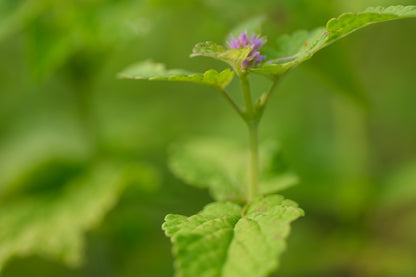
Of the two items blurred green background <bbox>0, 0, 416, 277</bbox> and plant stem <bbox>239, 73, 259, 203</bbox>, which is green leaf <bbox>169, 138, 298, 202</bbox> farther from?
blurred green background <bbox>0, 0, 416, 277</bbox>

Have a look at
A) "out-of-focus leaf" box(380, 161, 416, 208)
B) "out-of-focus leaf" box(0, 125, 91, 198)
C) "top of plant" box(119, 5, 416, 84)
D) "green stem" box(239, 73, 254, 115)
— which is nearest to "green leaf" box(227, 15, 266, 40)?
"top of plant" box(119, 5, 416, 84)

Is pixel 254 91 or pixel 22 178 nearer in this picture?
pixel 22 178

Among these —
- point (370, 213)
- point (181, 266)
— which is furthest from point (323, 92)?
point (181, 266)

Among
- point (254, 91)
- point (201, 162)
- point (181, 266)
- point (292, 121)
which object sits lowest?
point (181, 266)

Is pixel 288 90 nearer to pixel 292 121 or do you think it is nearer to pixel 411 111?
pixel 292 121

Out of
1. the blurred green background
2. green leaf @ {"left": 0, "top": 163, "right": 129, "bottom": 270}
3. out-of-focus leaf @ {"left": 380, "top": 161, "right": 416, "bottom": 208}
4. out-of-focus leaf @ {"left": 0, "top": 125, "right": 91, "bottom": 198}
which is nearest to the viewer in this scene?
green leaf @ {"left": 0, "top": 163, "right": 129, "bottom": 270}

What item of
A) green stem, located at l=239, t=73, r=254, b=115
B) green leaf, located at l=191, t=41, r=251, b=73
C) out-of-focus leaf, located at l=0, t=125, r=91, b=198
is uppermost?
out-of-focus leaf, located at l=0, t=125, r=91, b=198
